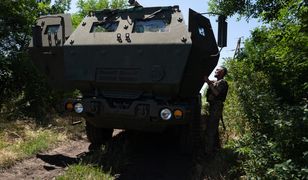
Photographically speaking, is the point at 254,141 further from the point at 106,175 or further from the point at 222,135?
the point at 222,135

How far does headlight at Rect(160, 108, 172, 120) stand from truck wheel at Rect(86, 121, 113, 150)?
1.91m

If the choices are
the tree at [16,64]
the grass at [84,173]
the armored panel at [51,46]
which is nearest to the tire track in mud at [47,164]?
the grass at [84,173]

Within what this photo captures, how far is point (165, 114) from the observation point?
19.9 ft

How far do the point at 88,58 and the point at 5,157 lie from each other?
1887mm

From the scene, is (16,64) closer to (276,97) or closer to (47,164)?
(47,164)

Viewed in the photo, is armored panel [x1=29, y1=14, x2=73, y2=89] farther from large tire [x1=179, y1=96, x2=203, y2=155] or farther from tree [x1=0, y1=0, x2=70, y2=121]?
tree [x1=0, y1=0, x2=70, y2=121]

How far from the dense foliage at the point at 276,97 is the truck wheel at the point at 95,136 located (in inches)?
94.7

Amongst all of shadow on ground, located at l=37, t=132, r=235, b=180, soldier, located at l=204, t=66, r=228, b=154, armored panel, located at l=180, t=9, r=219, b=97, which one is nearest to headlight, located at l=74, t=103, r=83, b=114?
shadow on ground, located at l=37, t=132, r=235, b=180

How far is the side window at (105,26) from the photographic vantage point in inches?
274

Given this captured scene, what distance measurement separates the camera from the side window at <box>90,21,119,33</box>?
6949 millimetres

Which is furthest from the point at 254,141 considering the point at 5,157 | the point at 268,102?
the point at 5,157

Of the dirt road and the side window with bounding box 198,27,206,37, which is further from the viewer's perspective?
the side window with bounding box 198,27,206,37

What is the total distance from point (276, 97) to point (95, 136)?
3336 millimetres

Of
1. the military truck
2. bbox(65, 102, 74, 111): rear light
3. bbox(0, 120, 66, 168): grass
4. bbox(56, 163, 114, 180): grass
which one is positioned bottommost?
bbox(0, 120, 66, 168): grass
